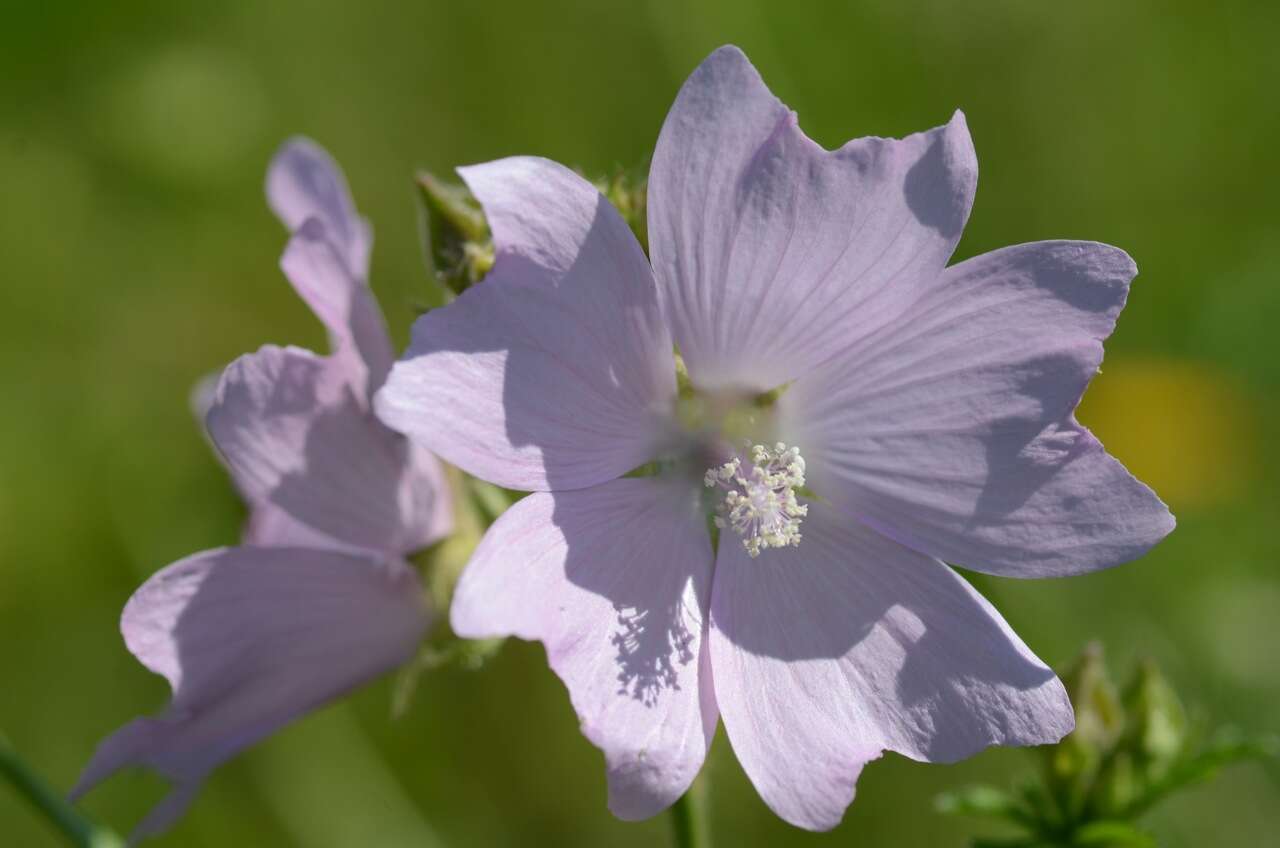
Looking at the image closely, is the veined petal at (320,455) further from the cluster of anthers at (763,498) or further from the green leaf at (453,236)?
the cluster of anthers at (763,498)

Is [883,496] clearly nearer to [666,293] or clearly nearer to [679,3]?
[666,293]

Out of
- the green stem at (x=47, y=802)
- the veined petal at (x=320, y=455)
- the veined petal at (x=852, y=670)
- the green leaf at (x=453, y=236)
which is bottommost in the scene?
the veined petal at (x=852, y=670)

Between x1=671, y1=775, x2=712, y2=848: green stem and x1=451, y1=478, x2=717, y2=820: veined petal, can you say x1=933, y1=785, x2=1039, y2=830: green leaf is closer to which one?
x1=671, y1=775, x2=712, y2=848: green stem

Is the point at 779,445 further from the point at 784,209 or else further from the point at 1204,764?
the point at 1204,764

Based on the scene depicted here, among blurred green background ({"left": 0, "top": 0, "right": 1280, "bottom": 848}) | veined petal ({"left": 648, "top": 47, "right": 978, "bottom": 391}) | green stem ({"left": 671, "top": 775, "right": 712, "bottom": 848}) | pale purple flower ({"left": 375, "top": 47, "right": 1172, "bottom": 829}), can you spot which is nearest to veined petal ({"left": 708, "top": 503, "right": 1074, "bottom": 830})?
pale purple flower ({"left": 375, "top": 47, "right": 1172, "bottom": 829})

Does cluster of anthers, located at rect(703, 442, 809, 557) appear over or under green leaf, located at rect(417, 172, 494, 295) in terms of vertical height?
under

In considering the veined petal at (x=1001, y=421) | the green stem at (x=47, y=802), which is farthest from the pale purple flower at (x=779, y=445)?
the green stem at (x=47, y=802)

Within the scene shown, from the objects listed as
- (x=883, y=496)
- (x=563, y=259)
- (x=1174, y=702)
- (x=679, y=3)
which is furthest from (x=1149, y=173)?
(x=563, y=259)
